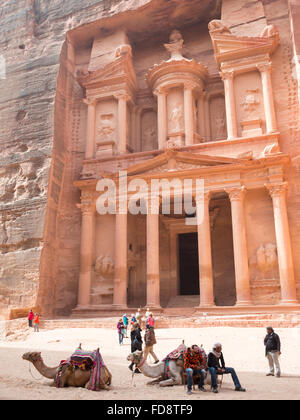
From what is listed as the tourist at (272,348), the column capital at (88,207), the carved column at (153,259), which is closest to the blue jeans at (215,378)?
the tourist at (272,348)

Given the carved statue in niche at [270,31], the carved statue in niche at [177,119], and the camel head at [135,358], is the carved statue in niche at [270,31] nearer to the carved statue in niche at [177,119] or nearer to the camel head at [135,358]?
the carved statue in niche at [177,119]

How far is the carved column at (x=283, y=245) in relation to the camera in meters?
17.7

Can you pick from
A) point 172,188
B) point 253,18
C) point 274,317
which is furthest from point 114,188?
point 253,18

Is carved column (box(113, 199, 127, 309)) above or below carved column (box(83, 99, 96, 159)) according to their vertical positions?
below

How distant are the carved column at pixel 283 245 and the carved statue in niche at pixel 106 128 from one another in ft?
34.2

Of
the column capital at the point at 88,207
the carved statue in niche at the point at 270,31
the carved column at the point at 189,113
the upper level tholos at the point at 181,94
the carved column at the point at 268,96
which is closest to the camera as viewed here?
the carved column at the point at 268,96

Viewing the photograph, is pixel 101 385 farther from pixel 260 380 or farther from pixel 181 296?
pixel 181 296

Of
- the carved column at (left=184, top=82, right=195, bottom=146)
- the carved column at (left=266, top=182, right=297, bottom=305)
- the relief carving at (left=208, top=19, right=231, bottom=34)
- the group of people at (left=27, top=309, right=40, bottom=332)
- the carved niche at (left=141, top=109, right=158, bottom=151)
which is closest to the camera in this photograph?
the group of people at (left=27, top=309, right=40, bottom=332)

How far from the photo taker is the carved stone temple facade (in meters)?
19.4

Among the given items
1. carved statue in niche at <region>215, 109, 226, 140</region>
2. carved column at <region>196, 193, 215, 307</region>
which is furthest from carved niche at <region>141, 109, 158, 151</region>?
carved column at <region>196, 193, 215, 307</region>

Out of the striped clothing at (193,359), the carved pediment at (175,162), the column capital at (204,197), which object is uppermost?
the carved pediment at (175,162)

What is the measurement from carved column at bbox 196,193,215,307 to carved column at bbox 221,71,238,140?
4149mm

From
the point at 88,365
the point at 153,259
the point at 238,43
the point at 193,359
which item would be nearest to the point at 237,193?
the point at 153,259

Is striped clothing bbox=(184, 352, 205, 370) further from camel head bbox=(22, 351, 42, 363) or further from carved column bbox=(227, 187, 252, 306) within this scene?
carved column bbox=(227, 187, 252, 306)
